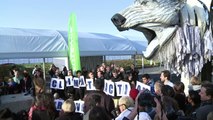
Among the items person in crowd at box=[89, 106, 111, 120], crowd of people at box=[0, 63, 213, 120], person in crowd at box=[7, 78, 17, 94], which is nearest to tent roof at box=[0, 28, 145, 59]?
person in crowd at box=[7, 78, 17, 94]

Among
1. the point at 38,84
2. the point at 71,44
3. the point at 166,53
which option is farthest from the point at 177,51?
the point at 71,44

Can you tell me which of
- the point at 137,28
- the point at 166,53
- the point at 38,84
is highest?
the point at 137,28

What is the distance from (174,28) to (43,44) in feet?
48.3

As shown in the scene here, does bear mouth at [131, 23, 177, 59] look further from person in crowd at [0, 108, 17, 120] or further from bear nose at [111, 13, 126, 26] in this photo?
person in crowd at [0, 108, 17, 120]

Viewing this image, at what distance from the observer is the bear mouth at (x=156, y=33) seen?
6891 millimetres

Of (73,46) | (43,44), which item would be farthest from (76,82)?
(43,44)

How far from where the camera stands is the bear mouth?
689 centimetres

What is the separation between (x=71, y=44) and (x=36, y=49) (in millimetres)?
2208

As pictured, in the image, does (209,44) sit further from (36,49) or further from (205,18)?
(36,49)

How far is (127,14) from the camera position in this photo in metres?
6.80

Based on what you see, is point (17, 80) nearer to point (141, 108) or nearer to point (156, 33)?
point (156, 33)

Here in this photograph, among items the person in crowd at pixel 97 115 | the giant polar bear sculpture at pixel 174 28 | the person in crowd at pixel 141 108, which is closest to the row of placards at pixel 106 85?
the giant polar bear sculpture at pixel 174 28

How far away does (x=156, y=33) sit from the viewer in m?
7.03

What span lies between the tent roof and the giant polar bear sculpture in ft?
40.9
